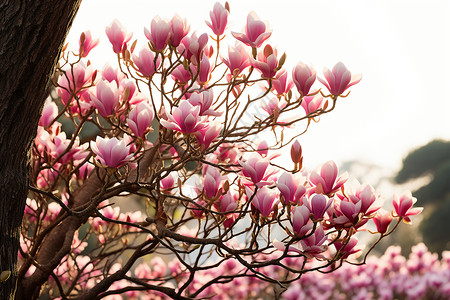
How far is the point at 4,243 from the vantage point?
1.36 metres

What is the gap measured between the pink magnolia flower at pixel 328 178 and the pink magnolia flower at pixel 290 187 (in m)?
0.07

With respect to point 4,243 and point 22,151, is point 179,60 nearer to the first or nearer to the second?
point 22,151

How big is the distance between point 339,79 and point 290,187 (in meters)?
0.37

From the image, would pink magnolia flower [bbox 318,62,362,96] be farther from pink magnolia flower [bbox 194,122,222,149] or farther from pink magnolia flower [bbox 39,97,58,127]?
pink magnolia flower [bbox 39,97,58,127]

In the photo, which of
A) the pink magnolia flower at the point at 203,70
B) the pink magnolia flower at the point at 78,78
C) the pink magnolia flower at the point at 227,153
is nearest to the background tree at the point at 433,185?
the pink magnolia flower at the point at 227,153

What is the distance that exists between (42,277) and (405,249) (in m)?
7.21

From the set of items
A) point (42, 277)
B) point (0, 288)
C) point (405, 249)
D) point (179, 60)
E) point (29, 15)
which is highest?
point (405, 249)

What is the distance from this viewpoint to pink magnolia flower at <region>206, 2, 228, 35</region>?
1.78 m

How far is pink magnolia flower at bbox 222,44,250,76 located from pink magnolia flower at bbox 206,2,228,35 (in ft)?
0.32

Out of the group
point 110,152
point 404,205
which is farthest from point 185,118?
point 404,205

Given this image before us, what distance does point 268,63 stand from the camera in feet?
5.33

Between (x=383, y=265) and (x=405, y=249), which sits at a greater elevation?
(x=405, y=249)

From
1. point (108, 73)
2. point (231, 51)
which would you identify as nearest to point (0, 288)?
point (108, 73)

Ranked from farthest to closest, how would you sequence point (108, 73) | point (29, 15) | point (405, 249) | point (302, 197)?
1. point (405, 249)
2. point (108, 73)
3. point (302, 197)
4. point (29, 15)
